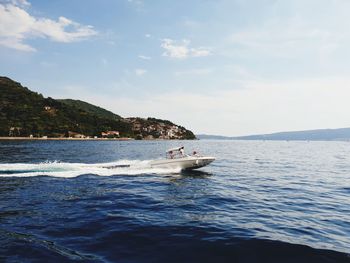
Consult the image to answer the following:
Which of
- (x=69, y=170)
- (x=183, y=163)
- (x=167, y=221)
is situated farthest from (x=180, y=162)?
(x=167, y=221)

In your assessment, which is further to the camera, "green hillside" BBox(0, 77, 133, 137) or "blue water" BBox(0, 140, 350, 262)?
"green hillside" BBox(0, 77, 133, 137)

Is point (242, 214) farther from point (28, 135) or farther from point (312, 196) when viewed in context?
point (28, 135)

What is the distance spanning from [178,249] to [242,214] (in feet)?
20.7

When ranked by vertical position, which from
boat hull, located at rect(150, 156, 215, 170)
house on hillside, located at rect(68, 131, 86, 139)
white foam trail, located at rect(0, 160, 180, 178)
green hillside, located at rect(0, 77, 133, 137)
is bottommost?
white foam trail, located at rect(0, 160, 180, 178)

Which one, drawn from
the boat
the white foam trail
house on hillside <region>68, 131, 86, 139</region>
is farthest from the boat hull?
house on hillside <region>68, 131, 86, 139</region>

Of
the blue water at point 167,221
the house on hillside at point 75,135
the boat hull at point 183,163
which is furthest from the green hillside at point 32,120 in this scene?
the blue water at point 167,221

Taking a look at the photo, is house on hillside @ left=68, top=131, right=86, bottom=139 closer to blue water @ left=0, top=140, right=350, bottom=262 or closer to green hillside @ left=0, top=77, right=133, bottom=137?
green hillside @ left=0, top=77, right=133, bottom=137

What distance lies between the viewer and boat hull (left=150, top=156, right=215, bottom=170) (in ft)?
104

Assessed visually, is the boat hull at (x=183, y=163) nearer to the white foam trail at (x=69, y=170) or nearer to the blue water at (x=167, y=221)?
the white foam trail at (x=69, y=170)

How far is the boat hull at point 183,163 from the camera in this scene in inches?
1246

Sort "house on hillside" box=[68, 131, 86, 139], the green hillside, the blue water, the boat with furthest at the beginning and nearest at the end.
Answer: "house on hillside" box=[68, 131, 86, 139]
the green hillside
the boat
the blue water

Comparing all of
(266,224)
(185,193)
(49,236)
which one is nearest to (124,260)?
(49,236)

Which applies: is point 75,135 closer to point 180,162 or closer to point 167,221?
point 180,162

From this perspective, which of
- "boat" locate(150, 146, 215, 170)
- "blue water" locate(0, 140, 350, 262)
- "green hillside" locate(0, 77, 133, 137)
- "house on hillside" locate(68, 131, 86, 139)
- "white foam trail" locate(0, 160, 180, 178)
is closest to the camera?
"blue water" locate(0, 140, 350, 262)
